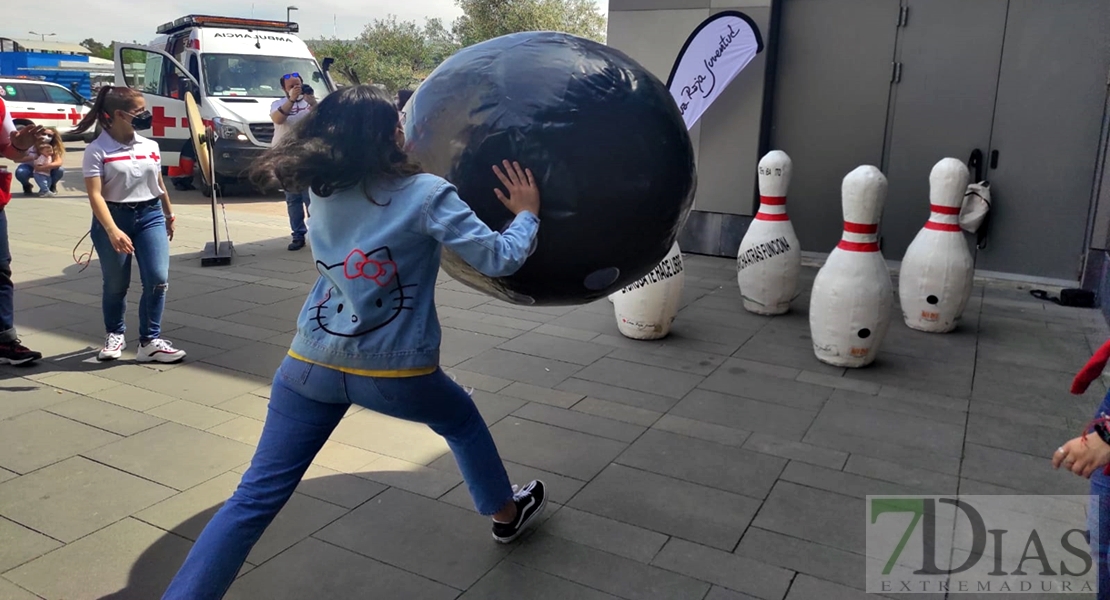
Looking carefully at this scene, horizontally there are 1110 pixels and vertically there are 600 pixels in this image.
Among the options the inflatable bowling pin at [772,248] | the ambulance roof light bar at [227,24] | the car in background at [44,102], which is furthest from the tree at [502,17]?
the inflatable bowling pin at [772,248]

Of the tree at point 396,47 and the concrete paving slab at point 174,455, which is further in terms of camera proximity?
the tree at point 396,47

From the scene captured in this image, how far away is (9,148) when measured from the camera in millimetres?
4703

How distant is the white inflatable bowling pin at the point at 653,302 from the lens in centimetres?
564

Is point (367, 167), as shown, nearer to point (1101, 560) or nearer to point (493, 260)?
point (493, 260)

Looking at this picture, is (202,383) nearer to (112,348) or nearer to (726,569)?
(112,348)

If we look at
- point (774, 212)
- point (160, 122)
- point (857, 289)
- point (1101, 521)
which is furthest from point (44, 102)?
point (1101, 521)

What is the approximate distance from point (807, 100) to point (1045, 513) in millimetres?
5430

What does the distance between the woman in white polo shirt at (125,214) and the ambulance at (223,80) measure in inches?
312

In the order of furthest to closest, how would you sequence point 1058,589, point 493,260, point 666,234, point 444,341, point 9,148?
1. point 444,341
2. point 9,148
3. point 1058,589
4. point 666,234
5. point 493,260

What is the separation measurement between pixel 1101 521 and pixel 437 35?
1651 inches

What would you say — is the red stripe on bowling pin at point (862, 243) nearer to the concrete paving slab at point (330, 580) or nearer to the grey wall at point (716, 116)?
the grey wall at point (716, 116)

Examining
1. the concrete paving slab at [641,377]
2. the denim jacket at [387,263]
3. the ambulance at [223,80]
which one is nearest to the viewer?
the denim jacket at [387,263]

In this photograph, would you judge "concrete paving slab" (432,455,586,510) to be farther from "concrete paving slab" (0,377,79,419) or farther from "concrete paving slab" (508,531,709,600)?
"concrete paving slab" (0,377,79,419)

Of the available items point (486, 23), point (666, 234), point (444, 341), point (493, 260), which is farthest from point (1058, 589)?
point (486, 23)
